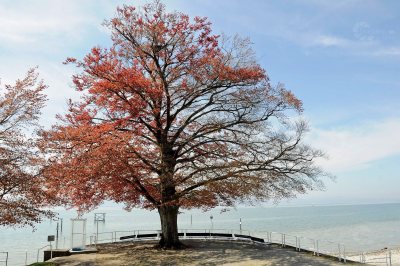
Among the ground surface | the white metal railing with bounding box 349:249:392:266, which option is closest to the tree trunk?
the ground surface

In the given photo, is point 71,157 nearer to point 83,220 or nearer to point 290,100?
point 83,220

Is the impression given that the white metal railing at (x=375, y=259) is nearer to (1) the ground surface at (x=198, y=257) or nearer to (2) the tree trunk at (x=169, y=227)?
(1) the ground surface at (x=198, y=257)

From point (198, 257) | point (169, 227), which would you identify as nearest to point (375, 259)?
point (169, 227)

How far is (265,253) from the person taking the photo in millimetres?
22156

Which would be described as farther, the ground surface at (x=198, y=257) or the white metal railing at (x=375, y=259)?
the white metal railing at (x=375, y=259)

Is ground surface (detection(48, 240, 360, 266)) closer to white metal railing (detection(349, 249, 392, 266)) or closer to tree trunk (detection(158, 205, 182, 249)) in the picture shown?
tree trunk (detection(158, 205, 182, 249))

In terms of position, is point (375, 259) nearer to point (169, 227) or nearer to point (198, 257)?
point (169, 227)

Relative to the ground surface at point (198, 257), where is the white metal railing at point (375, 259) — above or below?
below

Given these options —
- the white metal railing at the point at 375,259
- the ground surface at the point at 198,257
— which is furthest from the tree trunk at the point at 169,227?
the white metal railing at the point at 375,259

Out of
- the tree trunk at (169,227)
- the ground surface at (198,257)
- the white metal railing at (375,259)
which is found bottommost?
the white metal railing at (375,259)

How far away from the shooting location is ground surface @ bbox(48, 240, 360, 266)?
19.5 metres

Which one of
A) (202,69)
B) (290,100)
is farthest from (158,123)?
(290,100)

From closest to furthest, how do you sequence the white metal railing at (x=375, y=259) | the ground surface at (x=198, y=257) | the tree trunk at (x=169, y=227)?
the ground surface at (x=198, y=257) → the white metal railing at (x=375, y=259) → the tree trunk at (x=169, y=227)

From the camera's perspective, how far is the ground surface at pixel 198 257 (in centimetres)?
1945
